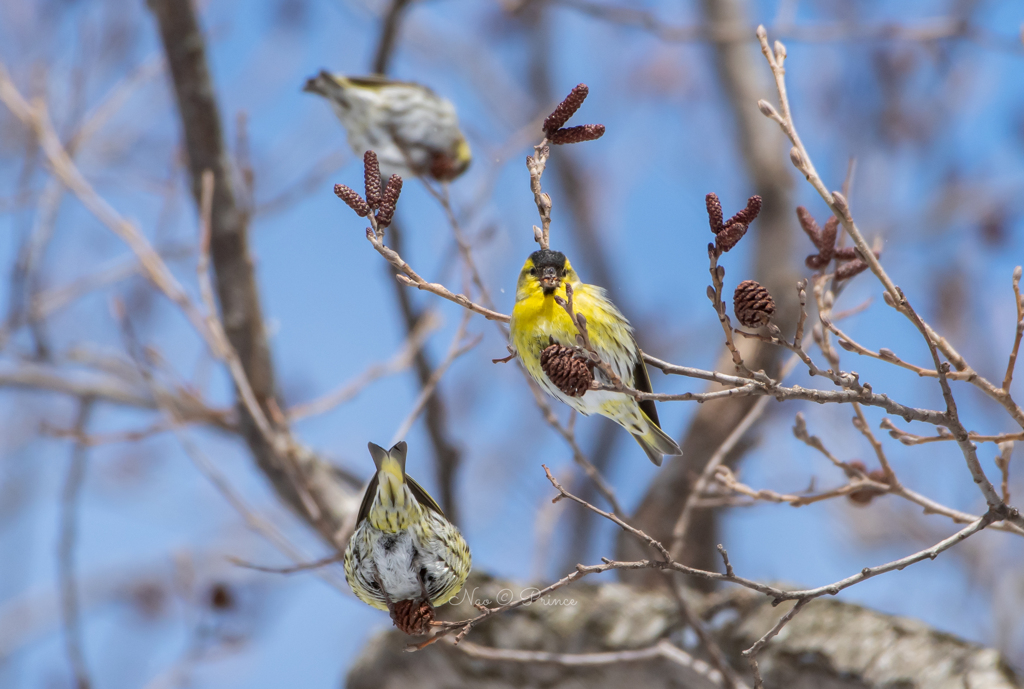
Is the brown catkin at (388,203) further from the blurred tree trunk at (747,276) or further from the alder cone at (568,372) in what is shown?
the blurred tree trunk at (747,276)

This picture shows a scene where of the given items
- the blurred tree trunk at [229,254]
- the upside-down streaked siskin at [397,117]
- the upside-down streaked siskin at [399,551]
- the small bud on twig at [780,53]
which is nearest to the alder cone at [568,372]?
the upside-down streaked siskin at [399,551]

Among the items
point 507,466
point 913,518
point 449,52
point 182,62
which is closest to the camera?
point 182,62

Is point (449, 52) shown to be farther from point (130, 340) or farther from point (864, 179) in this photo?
point (130, 340)

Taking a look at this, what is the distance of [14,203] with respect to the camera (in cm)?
381

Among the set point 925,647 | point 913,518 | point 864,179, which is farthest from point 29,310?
point 864,179

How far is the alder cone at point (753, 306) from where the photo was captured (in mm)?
1385

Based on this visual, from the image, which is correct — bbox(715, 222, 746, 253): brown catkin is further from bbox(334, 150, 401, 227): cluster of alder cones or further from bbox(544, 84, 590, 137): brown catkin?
bbox(334, 150, 401, 227): cluster of alder cones

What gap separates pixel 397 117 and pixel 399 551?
5.32 feet

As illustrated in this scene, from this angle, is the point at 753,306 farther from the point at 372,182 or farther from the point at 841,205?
the point at 372,182

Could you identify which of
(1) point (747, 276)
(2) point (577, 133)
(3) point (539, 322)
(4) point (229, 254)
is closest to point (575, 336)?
(3) point (539, 322)

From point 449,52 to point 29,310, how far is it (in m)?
5.96

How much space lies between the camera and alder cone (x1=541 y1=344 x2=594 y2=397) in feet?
4.77

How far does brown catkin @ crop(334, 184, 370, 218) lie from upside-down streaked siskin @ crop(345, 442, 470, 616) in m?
0.57

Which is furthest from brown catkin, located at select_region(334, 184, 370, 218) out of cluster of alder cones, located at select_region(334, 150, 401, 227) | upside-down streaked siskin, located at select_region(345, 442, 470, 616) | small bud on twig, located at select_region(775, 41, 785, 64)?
small bud on twig, located at select_region(775, 41, 785, 64)
